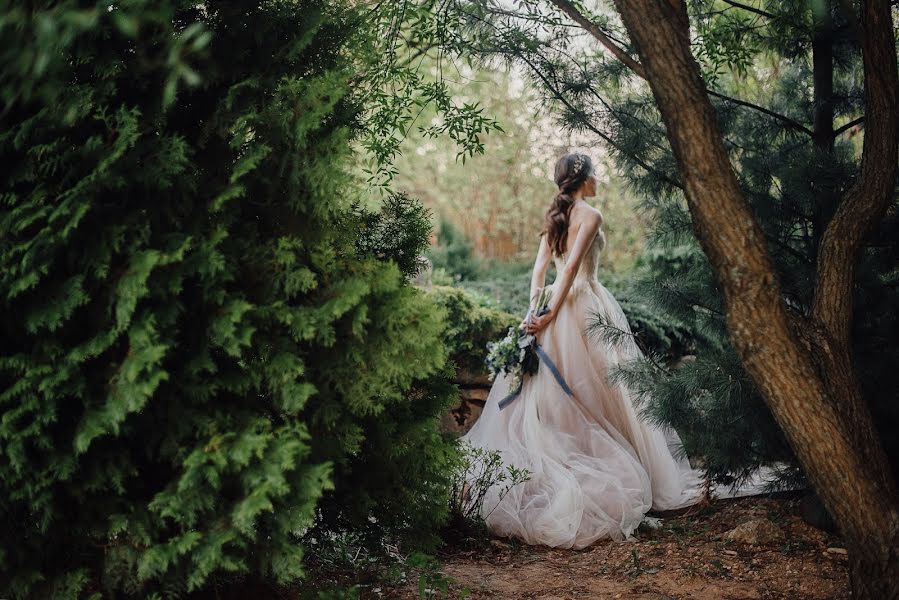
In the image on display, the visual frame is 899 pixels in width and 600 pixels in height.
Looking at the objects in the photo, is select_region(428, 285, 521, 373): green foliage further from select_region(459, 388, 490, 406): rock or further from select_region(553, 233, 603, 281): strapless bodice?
select_region(553, 233, 603, 281): strapless bodice

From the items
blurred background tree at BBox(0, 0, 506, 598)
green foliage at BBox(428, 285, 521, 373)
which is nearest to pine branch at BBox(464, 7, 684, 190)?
blurred background tree at BBox(0, 0, 506, 598)

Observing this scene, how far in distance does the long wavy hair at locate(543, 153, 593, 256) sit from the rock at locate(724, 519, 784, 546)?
253 centimetres

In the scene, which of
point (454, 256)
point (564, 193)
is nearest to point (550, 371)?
point (564, 193)

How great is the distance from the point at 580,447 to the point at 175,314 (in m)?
3.66

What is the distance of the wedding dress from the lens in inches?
181

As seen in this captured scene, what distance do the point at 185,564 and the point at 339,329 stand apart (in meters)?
0.91

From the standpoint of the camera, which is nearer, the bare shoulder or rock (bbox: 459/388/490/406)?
the bare shoulder

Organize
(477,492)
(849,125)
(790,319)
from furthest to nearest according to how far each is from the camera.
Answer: (477,492), (849,125), (790,319)

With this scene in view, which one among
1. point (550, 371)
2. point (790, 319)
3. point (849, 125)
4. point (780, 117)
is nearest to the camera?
point (790, 319)

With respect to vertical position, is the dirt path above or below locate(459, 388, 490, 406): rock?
below

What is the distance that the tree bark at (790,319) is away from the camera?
289 cm

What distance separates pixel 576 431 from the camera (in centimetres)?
539

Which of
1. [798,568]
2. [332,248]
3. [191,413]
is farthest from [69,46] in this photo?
[798,568]

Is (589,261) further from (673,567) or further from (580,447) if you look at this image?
(673,567)
